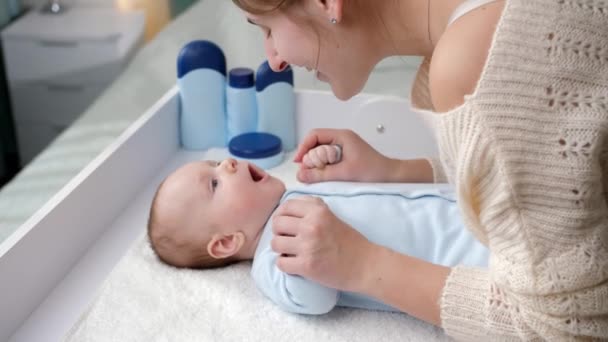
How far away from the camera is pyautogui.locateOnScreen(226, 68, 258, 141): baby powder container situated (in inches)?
61.5

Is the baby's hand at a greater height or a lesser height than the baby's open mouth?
greater

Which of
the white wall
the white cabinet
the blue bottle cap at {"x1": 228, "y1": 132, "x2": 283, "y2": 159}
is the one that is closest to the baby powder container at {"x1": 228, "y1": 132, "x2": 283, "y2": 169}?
the blue bottle cap at {"x1": 228, "y1": 132, "x2": 283, "y2": 159}

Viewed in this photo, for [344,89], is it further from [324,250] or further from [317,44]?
[324,250]

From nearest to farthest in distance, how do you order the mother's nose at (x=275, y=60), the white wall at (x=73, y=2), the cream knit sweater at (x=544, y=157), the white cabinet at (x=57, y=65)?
the cream knit sweater at (x=544, y=157), the mother's nose at (x=275, y=60), the white cabinet at (x=57, y=65), the white wall at (x=73, y=2)

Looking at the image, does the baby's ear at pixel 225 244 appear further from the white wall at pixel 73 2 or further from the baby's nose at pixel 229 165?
the white wall at pixel 73 2

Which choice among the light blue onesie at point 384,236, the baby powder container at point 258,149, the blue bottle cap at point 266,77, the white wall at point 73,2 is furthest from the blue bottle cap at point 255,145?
the white wall at point 73,2

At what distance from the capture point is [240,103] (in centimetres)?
157

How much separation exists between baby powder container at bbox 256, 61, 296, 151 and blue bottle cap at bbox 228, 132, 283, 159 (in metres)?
0.04

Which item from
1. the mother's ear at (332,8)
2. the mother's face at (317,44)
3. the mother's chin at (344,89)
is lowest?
the mother's chin at (344,89)

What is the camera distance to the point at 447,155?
792 mm

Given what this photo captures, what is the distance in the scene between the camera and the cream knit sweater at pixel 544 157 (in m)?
Answer: 0.72

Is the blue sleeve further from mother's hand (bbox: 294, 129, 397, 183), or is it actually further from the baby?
mother's hand (bbox: 294, 129, 397, 183)

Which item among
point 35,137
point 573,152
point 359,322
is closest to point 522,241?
point 573,152

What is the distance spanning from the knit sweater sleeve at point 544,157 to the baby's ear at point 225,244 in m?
0.44
